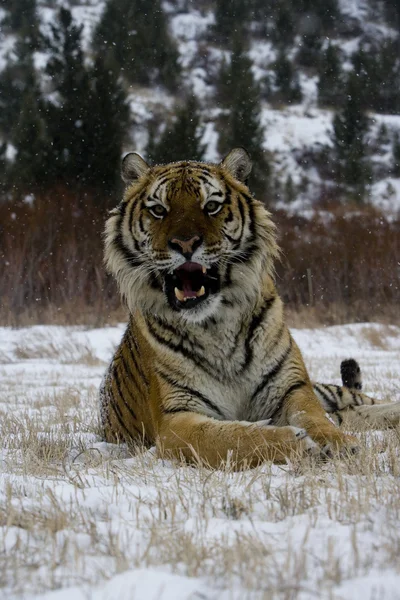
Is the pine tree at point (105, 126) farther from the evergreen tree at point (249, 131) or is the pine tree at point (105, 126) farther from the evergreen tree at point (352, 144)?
the evergreen tree at point (352, 144)

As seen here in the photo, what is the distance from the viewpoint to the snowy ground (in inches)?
59.1

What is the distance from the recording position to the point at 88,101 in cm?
3238

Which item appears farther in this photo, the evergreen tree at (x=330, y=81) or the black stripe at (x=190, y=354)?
the evergreen tree at (x=330, y=81)

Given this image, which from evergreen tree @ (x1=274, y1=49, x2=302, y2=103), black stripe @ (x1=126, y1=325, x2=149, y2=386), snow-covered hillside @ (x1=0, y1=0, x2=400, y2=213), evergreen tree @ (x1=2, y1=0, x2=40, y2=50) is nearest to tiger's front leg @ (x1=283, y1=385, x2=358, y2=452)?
black stripe @ (x1=126, y1=325, x2=149, y2=386)

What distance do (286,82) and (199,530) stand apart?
57763 millimetres

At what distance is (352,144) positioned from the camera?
4434cm

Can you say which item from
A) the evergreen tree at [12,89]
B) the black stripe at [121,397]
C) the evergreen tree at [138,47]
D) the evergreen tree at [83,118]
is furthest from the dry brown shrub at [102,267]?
the evergreen tree at [138,47]

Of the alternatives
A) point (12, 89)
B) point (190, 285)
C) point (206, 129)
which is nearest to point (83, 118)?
point (12, 89)

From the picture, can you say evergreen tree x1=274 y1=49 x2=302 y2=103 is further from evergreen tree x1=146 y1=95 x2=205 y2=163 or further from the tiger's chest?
the tiger's chest

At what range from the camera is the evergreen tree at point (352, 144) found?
42.1m

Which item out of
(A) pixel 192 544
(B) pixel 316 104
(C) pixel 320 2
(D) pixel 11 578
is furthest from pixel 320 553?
(C) pixel 320 2

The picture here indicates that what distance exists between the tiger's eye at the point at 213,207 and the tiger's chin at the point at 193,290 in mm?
309

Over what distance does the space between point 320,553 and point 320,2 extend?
75678mm

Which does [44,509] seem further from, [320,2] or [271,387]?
[320,2]
